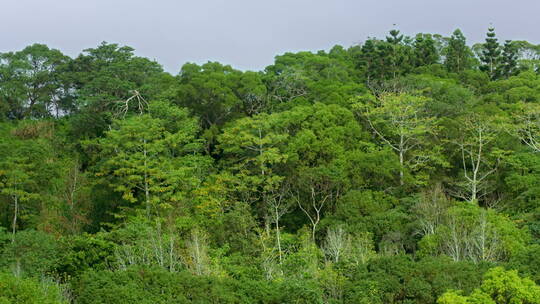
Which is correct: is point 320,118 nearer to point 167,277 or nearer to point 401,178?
point 401,178

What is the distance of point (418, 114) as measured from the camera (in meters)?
31.0

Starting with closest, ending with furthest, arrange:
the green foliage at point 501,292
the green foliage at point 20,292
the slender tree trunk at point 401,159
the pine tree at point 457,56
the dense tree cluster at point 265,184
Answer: the green foliage at point 20,292, the green foliage at point 501,292, the dense tree cluster at point 265,184, the slender tree trunk at point 401,159, the pine tree at point 457,56

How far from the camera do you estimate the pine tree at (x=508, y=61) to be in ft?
139

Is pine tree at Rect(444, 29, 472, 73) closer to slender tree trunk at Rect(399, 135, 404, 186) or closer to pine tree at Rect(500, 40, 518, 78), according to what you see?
pine tree at Rect(500, 40, 518, 78)

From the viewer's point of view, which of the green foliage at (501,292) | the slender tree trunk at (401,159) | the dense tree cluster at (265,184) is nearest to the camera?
the green foliage at (501,292)

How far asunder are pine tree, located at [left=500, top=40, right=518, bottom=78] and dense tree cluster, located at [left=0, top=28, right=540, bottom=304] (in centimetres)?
350

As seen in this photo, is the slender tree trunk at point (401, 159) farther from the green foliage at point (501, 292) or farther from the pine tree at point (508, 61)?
the pine tree at point (508, 61)

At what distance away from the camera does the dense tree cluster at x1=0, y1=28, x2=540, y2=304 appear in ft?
58.9

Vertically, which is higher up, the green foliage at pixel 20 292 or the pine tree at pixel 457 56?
the pine tree at pixel 457 56

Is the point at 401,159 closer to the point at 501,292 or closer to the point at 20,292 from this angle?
the point at 501,292

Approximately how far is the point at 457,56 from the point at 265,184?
68.8 ft

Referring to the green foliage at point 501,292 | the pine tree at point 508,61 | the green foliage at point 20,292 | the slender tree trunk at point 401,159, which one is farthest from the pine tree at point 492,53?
the green foliage at point 20,292

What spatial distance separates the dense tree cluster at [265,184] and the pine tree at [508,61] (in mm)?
3501

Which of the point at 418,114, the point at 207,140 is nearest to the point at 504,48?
the point at 418,114
